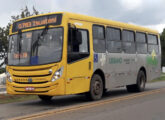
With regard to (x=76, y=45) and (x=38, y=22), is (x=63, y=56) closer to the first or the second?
(x=76, y=45)

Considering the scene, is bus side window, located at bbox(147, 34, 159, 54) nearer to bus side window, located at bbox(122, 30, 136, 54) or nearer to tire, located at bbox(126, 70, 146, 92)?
tire, located at bbox(126, 70, 146, 92)

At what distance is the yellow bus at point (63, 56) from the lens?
412 inches

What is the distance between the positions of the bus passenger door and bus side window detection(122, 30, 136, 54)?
124 inches

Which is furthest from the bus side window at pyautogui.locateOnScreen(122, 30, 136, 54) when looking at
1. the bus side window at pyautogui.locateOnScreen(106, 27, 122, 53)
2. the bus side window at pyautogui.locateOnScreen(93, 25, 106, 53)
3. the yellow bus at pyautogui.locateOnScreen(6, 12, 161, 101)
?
the bus side window at pyautogui.locateOnScreen(93, 25, 106, 53)

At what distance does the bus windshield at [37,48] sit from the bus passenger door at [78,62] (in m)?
0.42

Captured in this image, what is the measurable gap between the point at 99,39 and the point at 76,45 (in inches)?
68.0

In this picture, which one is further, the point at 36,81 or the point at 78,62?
the point at 78,62

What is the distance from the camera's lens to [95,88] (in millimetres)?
12062

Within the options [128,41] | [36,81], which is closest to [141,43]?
[128,41]

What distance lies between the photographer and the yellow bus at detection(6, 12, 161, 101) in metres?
10.5

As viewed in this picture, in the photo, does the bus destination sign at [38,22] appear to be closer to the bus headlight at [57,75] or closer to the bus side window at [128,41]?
A: the bus headlight at [57,75]

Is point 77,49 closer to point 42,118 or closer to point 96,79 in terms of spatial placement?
point 96,79

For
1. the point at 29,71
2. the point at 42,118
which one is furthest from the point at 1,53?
the point at 42,118

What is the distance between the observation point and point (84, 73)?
11445mm
